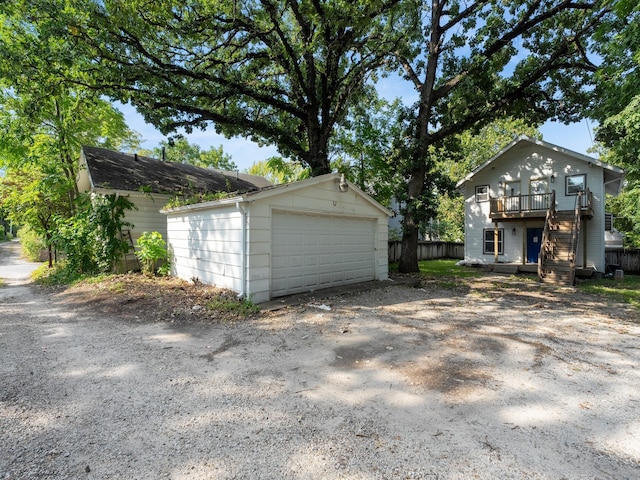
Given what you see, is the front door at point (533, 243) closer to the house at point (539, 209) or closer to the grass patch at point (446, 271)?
the house at point (539, 209)

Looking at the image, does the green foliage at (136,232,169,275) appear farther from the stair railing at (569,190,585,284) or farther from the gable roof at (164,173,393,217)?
the stair railing at (569,190,585,284)

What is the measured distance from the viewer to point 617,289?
10109 mm


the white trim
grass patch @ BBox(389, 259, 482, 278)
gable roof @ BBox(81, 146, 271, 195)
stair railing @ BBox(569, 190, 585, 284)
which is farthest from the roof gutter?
the white trim

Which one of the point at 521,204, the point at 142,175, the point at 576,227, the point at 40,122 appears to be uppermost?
the point at 40,122

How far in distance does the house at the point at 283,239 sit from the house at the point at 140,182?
245cm

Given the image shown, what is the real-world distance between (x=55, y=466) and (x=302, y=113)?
1288 cm

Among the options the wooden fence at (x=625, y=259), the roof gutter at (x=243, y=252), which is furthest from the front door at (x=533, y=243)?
the roof gutter at (x=243, y=252)

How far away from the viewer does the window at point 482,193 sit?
1652 cm

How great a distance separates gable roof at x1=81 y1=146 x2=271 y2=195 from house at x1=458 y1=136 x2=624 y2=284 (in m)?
12.0

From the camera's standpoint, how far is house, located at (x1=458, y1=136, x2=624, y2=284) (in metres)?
12.7

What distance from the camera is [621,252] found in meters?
14.4

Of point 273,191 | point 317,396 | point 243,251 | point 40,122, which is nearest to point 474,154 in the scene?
point 273,191

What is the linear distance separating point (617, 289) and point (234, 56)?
15.9 metres

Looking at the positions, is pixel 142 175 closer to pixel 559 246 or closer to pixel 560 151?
pixel 559 246
